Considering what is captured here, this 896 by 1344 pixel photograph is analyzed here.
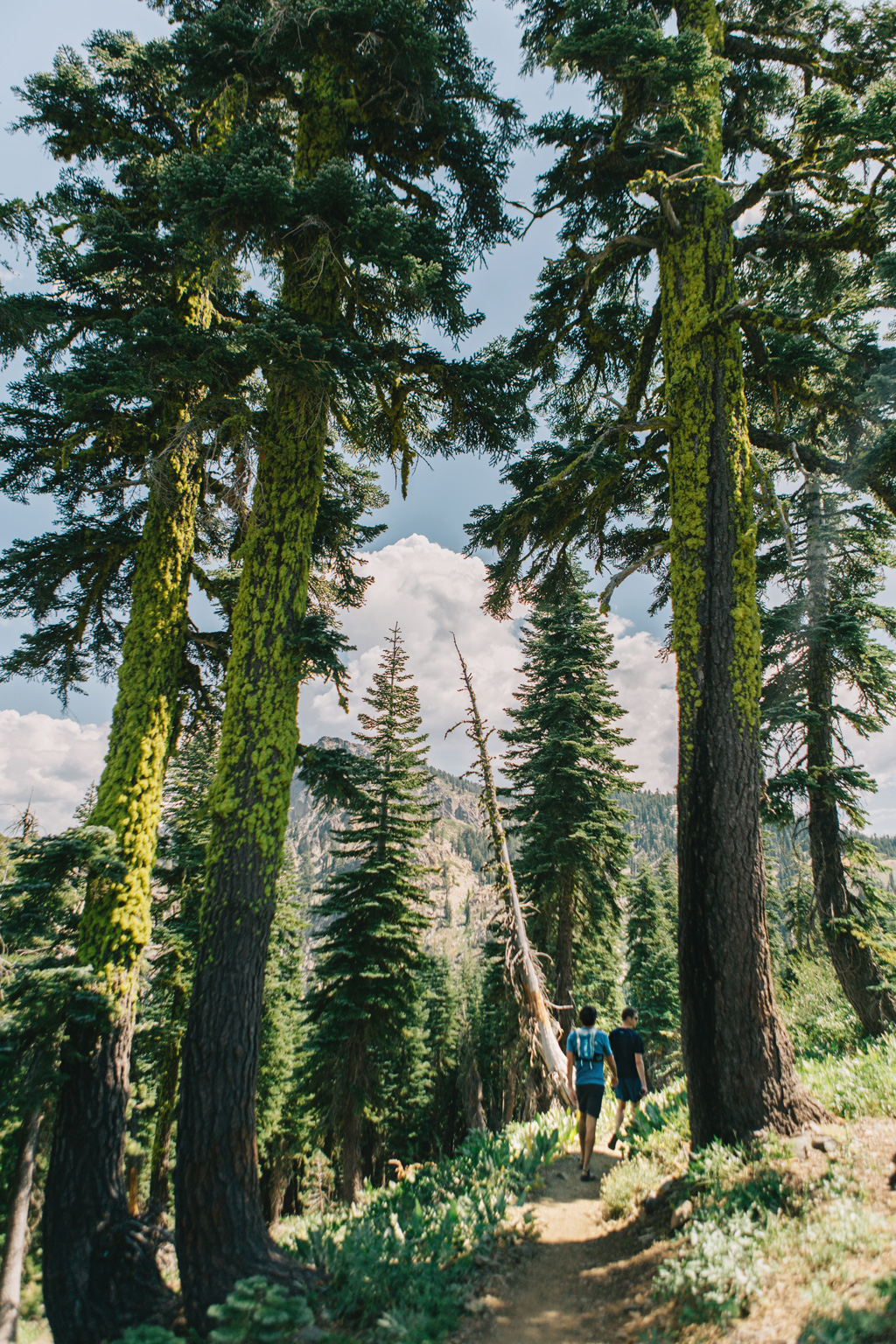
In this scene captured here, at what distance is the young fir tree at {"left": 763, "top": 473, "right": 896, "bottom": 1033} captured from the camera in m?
8.63

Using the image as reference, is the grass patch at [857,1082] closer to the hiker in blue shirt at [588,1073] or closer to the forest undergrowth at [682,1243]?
the forest undergrowth at [682,1243]

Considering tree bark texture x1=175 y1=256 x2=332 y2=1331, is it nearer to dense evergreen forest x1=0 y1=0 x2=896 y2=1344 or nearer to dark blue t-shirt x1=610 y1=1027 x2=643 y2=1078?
dense evergreen forest x1=0 y1=0 x2=896 y2=1344

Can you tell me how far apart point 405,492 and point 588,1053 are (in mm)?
7264

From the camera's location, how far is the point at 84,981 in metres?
6.00

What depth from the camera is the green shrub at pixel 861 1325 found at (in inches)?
99.7

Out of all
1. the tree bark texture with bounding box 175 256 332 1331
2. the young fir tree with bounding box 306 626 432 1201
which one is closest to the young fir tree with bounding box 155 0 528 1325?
the tree bark texture with bounding box 175 256 332 1331

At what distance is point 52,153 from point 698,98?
355 inches

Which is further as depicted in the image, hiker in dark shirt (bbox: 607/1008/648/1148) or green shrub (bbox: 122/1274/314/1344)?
hiker in dark shirt (bbox: 607/1008/648/1148)

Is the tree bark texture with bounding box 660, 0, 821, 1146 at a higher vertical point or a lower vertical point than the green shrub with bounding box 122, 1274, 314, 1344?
higher

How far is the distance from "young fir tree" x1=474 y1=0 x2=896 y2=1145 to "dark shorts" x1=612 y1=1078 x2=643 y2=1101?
3.27 meters

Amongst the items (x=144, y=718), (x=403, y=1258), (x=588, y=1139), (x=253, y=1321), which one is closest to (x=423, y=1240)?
(x=403, y=1258)

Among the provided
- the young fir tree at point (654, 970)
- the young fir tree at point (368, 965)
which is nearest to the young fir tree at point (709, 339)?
the young fir tree at point (368, 965)

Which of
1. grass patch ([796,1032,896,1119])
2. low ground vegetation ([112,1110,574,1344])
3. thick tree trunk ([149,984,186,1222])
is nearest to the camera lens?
low ground vegetation ([112,1110,574,1344])

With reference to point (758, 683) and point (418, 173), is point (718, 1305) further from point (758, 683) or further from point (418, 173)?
point (418, 173)
